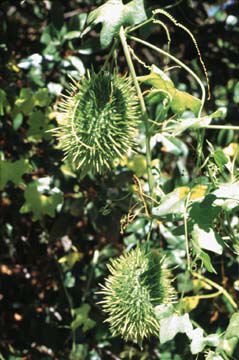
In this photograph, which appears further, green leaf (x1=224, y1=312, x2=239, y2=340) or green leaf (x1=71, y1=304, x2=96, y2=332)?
green leaf (x1=71, y1=304, x2=96, y2=332)

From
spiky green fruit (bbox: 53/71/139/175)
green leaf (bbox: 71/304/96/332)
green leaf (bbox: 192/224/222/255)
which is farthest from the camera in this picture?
green leaf (bbox: 71/304/96/332)

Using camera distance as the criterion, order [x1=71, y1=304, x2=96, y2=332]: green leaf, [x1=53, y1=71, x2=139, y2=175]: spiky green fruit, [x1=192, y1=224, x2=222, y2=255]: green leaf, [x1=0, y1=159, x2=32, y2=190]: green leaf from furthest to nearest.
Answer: [x1=71, y1=304, x2=96, y2=332]: green leaf
[x1=0, y1=159, x2=32, y2=190]: green leaf
[x1=53, y1=71, x2=139, y2=175]: spiky green fruit
[x1=192, y1=224, x2=222, y2=255]: green leaf

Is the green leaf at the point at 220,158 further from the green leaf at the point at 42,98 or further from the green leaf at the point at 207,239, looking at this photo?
the green leaf at the point at 42,98

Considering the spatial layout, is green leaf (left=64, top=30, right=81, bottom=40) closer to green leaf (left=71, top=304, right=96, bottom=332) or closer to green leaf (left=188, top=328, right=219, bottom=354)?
green leaf (left=71, top=304, right=96, bottom=332)

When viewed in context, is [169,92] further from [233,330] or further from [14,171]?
[14,171]

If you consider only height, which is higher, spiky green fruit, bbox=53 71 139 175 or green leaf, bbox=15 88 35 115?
spiky green fruit, bbox=53 71 139 175

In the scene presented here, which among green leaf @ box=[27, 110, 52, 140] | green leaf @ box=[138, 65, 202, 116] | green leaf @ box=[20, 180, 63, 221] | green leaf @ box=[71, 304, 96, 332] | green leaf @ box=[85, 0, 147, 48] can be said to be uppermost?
green leaf @ box=[85, 0, 147, 48]

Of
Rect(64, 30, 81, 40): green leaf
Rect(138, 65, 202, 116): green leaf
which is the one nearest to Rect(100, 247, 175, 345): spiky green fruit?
Rect(138, 65, 202, 116): green leaf
